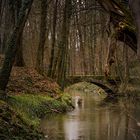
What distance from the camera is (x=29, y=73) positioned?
24.8 meters

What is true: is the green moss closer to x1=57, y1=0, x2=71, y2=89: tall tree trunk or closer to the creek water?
the creek water

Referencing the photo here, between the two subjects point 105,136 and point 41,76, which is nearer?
point 105,136

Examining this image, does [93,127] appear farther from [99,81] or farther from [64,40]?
[99,81]

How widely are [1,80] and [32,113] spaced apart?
2.69 meters

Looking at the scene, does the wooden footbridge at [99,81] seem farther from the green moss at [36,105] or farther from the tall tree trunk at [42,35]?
the green moss at [36,105]

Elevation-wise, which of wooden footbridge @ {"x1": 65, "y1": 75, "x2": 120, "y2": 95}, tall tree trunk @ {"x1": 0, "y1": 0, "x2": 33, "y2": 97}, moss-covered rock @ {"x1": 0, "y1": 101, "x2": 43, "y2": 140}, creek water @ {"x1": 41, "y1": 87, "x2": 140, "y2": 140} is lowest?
creek water @ {"x1": 41, "y1": 87, "x2": 140, "y2": 140}

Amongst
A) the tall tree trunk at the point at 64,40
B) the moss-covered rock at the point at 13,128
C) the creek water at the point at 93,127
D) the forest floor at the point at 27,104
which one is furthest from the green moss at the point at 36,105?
the tall tree trunk at the point at 64,40

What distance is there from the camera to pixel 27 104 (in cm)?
1734

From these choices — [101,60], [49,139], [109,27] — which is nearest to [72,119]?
[49,139]

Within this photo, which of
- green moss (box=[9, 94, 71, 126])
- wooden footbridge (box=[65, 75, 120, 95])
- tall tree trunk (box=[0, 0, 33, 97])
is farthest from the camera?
wooden footbridge (box=[65, 75, 120, 95])

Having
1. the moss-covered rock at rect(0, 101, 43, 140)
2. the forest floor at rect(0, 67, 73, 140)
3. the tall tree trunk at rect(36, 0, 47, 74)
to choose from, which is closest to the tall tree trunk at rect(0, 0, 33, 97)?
the forest floor at rect(0, 67, 73, 140)

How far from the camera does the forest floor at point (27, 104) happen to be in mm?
11597

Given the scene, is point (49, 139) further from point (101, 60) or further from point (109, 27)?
point (101, 60)

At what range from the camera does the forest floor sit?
11597mm
